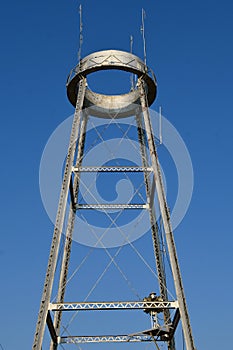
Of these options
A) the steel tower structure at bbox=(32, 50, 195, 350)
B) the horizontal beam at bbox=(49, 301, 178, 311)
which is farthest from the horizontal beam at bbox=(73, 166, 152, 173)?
the horizontal beam at bbox=(49, 301, 178, 311)

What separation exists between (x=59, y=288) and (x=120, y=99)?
20.7 feet

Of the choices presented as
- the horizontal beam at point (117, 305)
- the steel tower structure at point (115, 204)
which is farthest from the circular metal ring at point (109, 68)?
the horizontal beam at point (117, 305)

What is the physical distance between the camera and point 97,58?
578 inches

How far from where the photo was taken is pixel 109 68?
1451cm

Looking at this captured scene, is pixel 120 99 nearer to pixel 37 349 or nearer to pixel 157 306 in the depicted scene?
pixel 157 306

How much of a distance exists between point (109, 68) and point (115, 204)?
12.7ft

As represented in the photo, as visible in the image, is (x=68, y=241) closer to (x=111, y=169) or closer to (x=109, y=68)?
(x=111, y=169)

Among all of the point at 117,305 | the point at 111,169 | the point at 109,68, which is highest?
the point at 109,68

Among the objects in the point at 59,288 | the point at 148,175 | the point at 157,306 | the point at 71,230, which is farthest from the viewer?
the point at 148,175

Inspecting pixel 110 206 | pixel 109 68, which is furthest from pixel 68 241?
pixel 109 68

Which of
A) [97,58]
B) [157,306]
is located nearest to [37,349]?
[157,306]

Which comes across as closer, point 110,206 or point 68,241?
point 68,241

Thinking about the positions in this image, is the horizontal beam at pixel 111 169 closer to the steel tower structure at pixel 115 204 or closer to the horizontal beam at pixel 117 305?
the steel tower structure at pixel 115 204

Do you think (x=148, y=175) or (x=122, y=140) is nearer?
(x=148, y=175)
